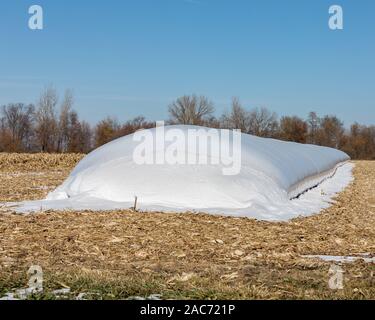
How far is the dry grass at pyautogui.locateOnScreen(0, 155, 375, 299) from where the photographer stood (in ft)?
17.4

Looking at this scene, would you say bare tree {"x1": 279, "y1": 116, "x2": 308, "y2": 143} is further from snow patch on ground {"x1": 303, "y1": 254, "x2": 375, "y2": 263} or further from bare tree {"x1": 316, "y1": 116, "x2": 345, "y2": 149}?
snow patch on ground {"x1": 303, "y1": 254, "x2": 375, "y2": 263}

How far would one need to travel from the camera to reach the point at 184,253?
749 centimetres

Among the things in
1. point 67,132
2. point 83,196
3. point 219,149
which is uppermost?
point 67,132

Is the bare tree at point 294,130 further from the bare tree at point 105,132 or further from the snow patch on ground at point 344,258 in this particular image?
the snow patch on ground at point 344,258

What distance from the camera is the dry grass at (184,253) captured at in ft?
17.4

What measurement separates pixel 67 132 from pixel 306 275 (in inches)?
2379

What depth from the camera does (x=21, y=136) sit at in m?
73.9

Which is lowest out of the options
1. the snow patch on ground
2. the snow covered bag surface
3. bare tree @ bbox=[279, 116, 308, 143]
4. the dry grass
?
the snow patch on ground

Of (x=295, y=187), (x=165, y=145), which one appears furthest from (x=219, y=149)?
(x=295, y=187)

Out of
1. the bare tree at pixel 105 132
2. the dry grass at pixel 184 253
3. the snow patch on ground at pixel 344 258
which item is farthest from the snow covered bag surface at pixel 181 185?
the bare tree at pixel 105 132

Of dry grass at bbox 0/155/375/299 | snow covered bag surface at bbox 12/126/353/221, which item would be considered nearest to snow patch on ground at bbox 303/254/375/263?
dry grass at bbox 0/155/375/299

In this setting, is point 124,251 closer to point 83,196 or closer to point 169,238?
point 169,238

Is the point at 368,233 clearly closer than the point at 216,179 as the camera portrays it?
Yes

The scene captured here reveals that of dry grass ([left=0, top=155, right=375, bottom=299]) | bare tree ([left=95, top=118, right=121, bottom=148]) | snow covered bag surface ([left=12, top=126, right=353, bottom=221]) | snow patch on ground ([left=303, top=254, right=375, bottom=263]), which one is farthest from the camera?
bare tree ([left=95, top=118, right=121, bottom=148])
